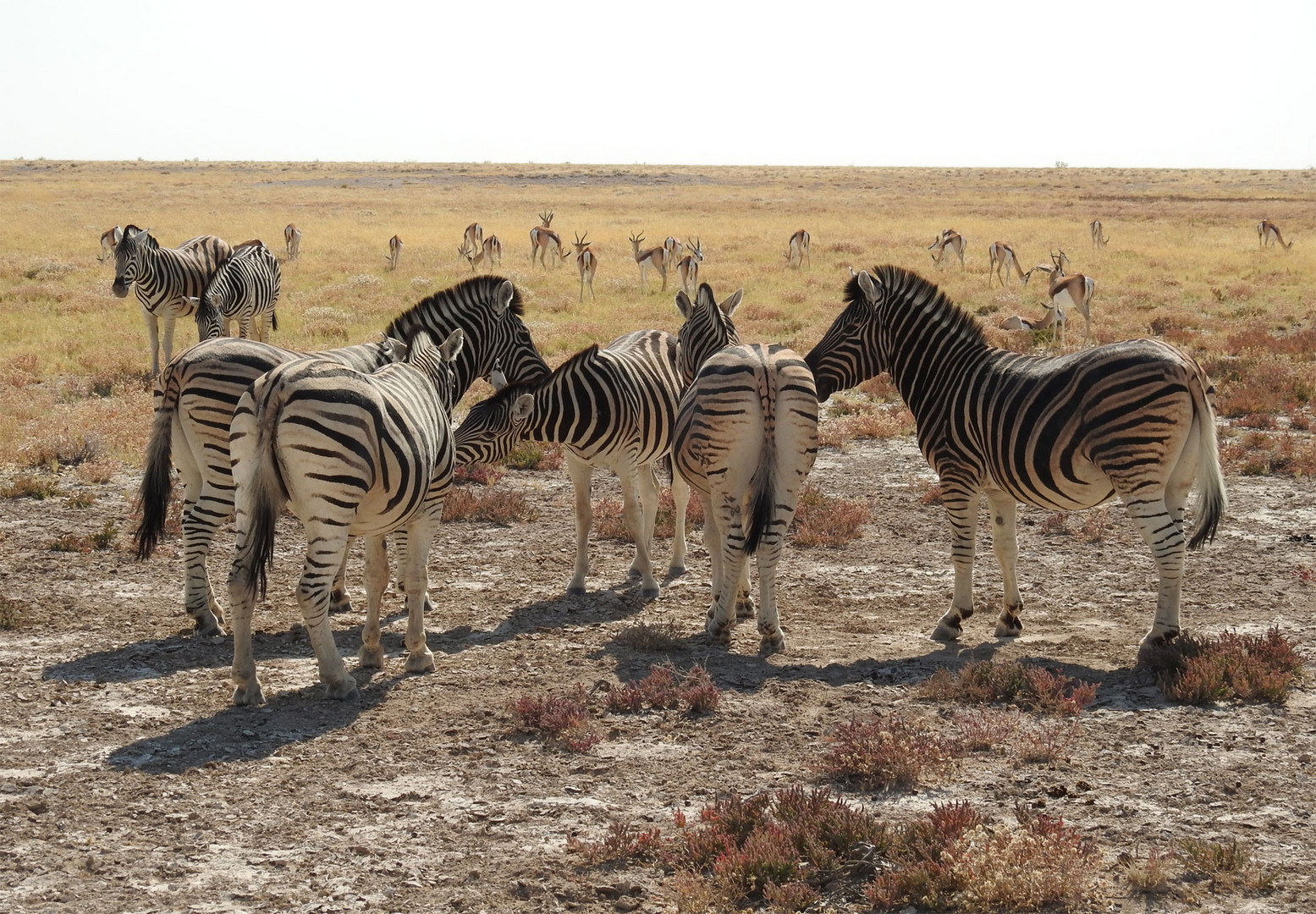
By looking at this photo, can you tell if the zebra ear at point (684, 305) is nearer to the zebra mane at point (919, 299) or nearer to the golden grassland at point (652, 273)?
the zebra mane at point (919, 299)

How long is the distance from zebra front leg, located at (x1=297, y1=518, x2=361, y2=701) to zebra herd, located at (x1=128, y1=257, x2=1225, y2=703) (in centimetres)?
1

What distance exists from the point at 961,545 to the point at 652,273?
92.6ft

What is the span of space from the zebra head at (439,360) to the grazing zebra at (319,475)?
0.96 meters

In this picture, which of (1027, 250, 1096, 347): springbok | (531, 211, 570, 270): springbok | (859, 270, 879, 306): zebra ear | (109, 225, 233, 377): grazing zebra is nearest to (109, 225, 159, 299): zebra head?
(109, 225, 233, 377): grazing zebra

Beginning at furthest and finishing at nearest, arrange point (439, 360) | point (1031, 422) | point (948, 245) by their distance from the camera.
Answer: point (948, 245)
point (439, 360)
point (1031, 422)

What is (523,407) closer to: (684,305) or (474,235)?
(684,305)

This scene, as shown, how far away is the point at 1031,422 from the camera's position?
7.77m

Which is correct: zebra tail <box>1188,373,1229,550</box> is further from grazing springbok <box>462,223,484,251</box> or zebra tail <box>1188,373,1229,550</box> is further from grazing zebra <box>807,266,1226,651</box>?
grazing springbok <box>462,223,484,251</box>

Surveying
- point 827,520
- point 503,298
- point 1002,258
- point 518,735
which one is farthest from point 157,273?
point 1002,258

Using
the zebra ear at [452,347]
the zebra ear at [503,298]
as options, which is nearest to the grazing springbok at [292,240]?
the zebra ear at [503,298]

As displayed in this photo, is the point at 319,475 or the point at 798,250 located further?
the point at 798,250

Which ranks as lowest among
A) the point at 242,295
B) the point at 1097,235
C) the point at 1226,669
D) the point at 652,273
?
the point at 1226,669

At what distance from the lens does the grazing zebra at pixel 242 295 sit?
16.2 m

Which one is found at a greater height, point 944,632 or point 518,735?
point 944,632
